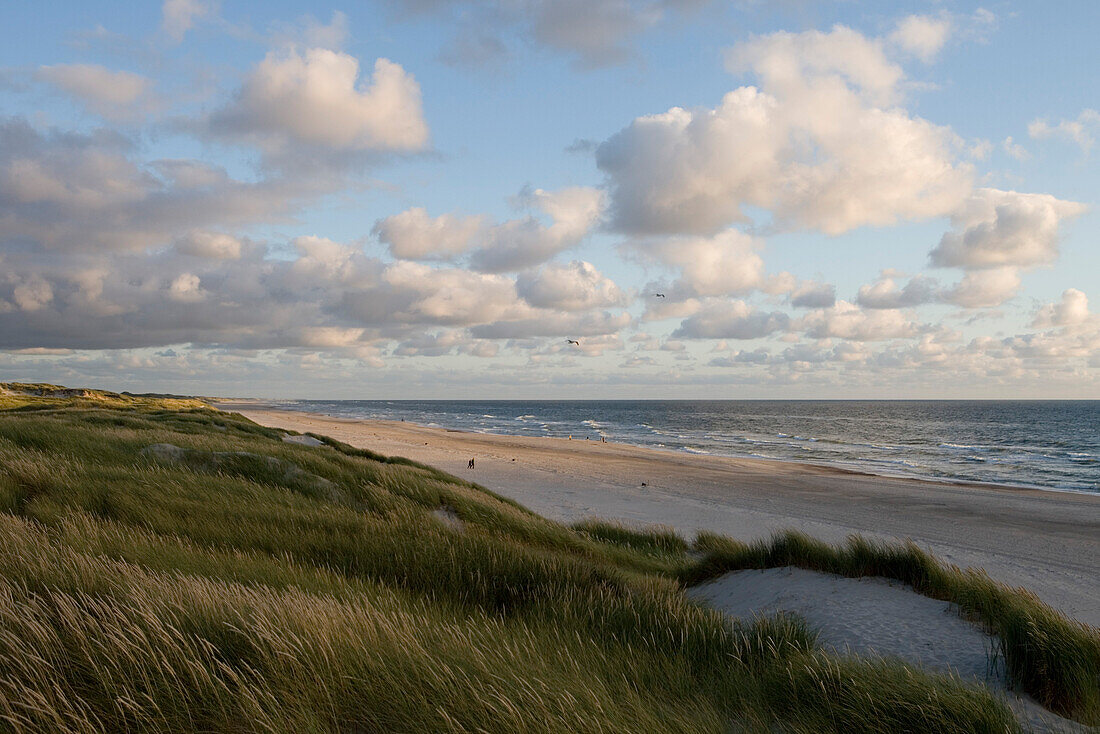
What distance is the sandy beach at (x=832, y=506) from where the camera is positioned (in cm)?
1698

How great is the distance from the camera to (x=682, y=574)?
29.6 ft

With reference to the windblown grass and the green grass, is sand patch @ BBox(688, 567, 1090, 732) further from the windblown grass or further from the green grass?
the green grass

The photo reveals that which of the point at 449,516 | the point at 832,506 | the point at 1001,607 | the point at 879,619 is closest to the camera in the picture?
the point at 1001,607

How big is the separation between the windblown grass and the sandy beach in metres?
7.09

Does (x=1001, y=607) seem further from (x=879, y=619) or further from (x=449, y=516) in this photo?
(x=449, y=516)

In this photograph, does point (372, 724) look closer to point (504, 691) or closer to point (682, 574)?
point (504, 691)

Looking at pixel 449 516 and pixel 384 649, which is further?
pixel 449 516

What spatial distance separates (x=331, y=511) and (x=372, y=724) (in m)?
6.30

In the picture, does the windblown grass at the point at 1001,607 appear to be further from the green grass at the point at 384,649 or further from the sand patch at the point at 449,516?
the sand patch at the point at 449,516

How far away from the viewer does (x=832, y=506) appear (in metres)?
26.6

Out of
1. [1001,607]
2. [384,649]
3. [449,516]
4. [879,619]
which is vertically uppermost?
[384,649]

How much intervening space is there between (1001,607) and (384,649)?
531cm

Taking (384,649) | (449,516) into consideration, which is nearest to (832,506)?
(449,516)

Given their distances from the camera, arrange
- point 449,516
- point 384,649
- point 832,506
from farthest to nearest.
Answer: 1. point 832,506
2. point 449,516
3. point 384,649
